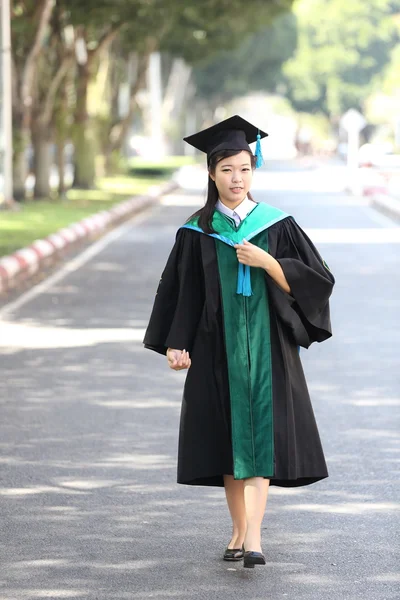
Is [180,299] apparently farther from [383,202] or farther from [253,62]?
[253,62]

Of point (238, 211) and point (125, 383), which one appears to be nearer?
point (238, 211)

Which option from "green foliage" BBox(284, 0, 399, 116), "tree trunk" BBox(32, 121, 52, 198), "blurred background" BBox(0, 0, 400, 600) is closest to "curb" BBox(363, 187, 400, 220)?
"blurred background" BBox(0, 0, 400, 600)

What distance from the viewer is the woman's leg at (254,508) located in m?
5.08

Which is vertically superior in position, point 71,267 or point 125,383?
point 125,383

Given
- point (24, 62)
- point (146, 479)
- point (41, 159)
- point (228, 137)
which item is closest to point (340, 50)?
point (41, 159)

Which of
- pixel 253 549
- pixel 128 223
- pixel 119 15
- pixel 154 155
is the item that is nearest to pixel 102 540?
pixel 253 549

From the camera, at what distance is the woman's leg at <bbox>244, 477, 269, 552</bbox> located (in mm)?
5078

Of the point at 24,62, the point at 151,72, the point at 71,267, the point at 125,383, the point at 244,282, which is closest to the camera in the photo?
the point at 244,282

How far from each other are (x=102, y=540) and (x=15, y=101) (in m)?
23.6

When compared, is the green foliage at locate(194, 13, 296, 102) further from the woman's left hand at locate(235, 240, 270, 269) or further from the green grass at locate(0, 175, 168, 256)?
the woman's left hand at locate(235, 240, 270, 269)

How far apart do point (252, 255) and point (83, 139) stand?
101 ft

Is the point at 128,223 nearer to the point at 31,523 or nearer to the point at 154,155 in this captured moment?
the point at 31,523

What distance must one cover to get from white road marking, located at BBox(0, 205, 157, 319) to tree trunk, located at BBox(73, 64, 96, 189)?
7.74 metres

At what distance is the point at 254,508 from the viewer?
5.09 metres
